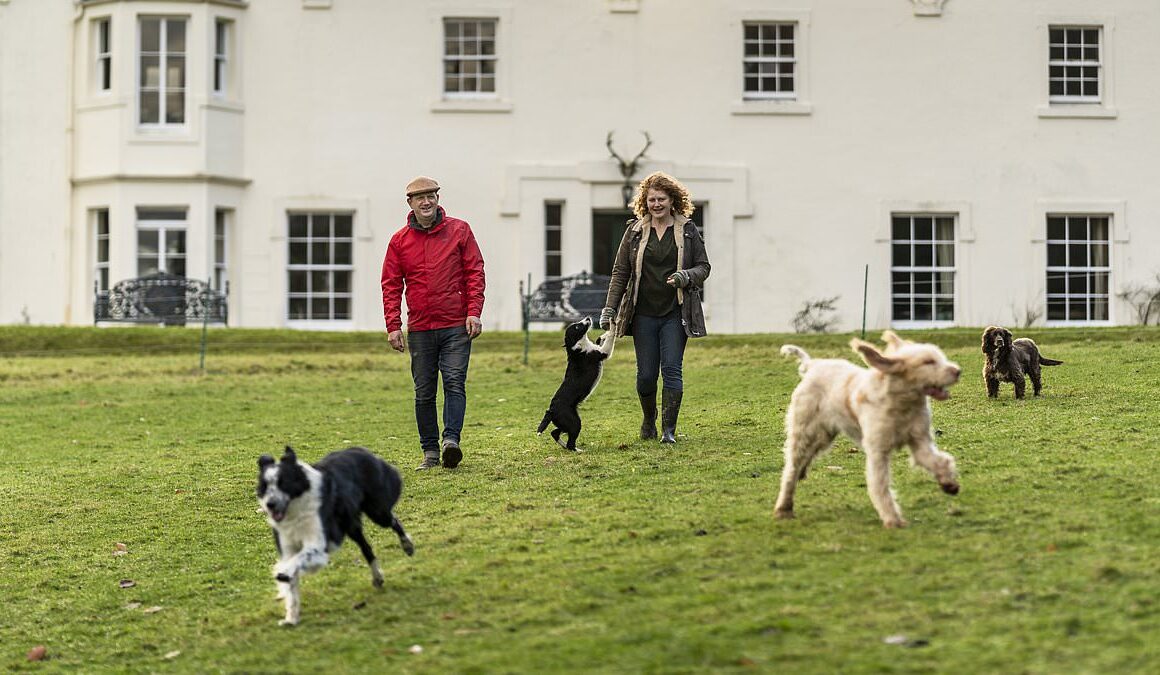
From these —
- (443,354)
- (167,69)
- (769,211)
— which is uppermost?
(167,69)

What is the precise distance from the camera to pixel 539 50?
28.4 metres

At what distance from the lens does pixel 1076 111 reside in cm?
2861

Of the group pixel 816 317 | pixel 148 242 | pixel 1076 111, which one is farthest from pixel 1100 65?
pixel 148 242

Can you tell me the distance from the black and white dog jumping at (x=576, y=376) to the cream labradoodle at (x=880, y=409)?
155 inches

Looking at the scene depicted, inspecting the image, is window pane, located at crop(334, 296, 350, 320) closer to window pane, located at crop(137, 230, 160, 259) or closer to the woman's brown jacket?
window pane, located at crop(137, 230, 160, 259)

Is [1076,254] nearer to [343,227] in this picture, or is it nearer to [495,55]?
[495,55]

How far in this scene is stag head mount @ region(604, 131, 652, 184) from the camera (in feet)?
92.2

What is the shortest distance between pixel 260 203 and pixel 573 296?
5857 mm

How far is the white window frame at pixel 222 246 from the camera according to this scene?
1113 inches

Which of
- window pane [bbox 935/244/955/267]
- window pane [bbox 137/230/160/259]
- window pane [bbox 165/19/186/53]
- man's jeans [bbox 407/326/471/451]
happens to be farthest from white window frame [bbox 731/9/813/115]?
man's jeans [bbox 407/326/471/451]

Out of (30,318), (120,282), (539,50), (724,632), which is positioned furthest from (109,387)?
(724,632)

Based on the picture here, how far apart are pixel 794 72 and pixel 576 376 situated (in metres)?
17.4

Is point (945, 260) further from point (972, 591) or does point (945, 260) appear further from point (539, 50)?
point (972, 591)

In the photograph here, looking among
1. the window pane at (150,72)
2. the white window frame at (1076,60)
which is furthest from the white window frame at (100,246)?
the white window frame at (1076,60)
